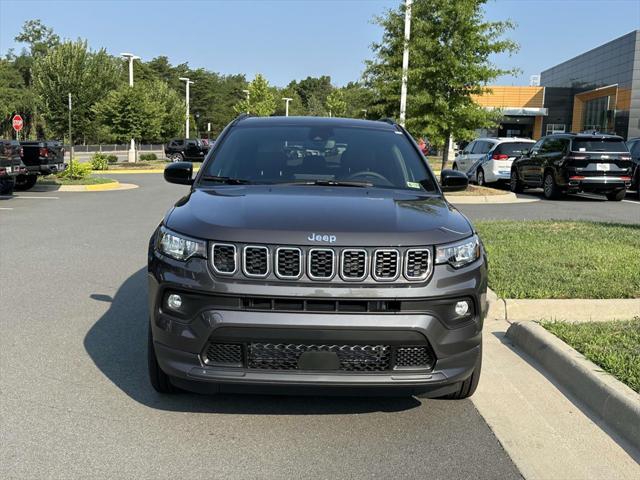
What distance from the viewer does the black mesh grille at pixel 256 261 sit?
3303 mm

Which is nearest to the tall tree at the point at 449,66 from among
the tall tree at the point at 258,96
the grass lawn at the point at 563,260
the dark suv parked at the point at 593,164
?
the dark suv parked at the point at 593,164

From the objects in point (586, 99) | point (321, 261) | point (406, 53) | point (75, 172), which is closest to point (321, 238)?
point (321, 261)

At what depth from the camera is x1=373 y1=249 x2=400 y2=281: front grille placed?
3.32 m

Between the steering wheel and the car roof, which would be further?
the car roof

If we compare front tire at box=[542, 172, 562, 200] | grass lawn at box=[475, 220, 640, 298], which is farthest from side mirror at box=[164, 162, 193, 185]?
front tire at box=[542, 172, 562, 200]

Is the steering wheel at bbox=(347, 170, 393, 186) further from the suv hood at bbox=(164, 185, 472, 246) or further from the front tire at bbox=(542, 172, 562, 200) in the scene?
the front tire at bbox=(542, 172, 562, 200)

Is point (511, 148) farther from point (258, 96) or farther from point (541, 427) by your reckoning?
point (258, 96)

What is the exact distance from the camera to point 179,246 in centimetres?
348

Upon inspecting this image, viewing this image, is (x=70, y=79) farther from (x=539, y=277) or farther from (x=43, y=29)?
(x=43, y=29)

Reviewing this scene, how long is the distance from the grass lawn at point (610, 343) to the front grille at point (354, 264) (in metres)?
1.85

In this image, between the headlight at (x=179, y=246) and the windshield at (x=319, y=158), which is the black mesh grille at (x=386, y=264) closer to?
the headlight at (x=179, y=246)

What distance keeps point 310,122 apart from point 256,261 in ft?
7.65

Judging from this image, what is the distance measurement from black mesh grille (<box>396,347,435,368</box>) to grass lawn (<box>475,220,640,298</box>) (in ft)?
9.39

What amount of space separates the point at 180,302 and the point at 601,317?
3962mm
